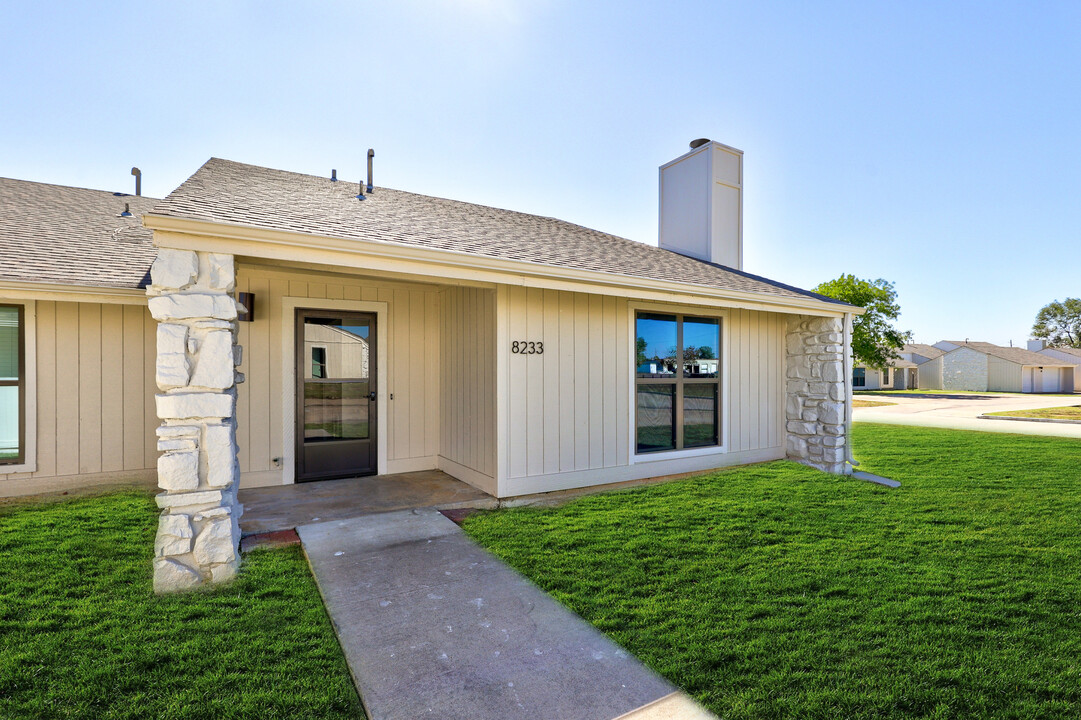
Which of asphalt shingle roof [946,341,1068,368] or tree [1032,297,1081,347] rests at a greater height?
tree [1032,297,1081,347]

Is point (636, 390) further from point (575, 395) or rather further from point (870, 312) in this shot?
point (870, 312)

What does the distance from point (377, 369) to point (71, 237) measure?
13.0 ft

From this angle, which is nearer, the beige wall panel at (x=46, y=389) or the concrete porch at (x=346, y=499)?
the concrete porch at (x=346, y=499)

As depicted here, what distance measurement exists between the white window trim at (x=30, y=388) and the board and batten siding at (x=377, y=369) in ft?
6.37

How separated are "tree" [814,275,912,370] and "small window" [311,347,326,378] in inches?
1150

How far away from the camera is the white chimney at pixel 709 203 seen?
29.0 ft

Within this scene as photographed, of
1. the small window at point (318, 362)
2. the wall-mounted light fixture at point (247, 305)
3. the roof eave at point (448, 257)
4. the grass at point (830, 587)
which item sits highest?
the roof eave at point (448, 257)

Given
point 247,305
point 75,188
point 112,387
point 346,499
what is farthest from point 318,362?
point 75,188

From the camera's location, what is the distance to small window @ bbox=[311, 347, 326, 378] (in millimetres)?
5668

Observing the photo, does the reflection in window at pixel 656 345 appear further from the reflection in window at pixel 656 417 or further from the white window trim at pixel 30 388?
the white window trim at pixel 30 388

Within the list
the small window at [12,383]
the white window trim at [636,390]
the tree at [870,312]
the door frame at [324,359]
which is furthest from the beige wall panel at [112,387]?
the tree at [870,312]

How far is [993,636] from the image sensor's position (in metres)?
2.50

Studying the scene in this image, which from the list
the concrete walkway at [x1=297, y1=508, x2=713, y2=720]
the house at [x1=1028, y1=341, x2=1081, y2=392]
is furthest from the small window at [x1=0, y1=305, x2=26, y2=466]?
the house at [x1=1028, y1=341, x2=1081, y2=392]

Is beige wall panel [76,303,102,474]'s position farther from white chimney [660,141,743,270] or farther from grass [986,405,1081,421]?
grass [986,405,1081,421]
